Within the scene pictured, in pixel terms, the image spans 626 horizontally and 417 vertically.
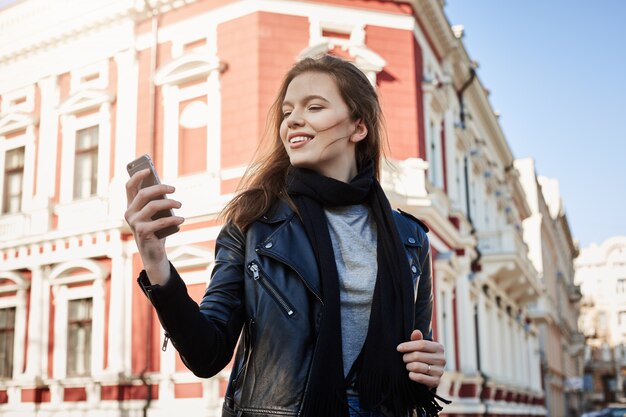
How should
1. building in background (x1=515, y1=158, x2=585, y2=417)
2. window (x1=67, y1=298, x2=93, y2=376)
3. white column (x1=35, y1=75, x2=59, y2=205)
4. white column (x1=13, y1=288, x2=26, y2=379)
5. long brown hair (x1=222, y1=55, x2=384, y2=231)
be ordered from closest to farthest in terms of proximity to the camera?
1. long brown hair (x1=222, y1=55, x2=384, y2=231)
2. window (x1=67, y1=298, x2=93, y2=376)
3. white column (x1=13, y1=288, x2=26, y2=379)
4. white column (x1=35, y1=75, x2=59, y2=205)
5. building in background (x1=515, y1=158, x2=585, y2=417)

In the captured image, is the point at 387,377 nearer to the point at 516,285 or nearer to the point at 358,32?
the point at 358,32

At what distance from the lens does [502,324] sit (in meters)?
A: 25.5

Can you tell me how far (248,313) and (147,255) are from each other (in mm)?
383

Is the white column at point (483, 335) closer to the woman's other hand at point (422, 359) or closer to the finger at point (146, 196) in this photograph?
the woman's other hand at point (422, 359)

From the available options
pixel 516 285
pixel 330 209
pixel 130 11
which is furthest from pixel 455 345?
pixel 330 209

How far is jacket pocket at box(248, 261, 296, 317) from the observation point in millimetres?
2021

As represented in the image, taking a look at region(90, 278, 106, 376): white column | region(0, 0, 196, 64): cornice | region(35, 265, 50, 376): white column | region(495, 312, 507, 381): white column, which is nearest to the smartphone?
region(90, 278, 106, 376): white column

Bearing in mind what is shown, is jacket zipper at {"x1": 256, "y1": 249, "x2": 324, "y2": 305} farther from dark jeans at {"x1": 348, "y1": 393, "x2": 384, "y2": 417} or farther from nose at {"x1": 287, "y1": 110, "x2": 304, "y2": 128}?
nose at {"x1": 287, "y1": 110, "x2": 304, "y2": 128}

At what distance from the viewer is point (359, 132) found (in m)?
2.51

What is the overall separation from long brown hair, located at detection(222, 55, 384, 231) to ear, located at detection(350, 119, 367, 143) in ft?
0.05

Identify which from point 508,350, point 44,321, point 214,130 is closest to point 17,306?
point 44,321

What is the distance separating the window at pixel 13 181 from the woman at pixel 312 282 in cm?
1727

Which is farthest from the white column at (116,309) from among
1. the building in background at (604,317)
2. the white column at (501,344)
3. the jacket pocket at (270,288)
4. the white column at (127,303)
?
the building in background at (604,317)

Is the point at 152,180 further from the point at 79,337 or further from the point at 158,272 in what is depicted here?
the point at 79,337
